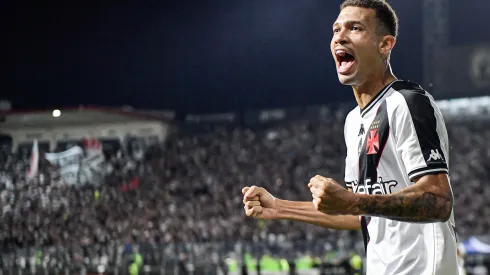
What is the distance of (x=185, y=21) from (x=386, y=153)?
17519mm

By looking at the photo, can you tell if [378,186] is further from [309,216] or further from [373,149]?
[309,216]

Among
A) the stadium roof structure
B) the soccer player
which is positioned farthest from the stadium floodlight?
the soccer player

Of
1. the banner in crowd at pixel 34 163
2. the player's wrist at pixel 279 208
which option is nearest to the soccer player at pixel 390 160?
the player's wrist at pixel 279 208

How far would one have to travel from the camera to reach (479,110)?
20.7 m

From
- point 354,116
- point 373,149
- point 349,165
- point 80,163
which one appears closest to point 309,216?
point 349,165

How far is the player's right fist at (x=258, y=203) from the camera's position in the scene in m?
2.50

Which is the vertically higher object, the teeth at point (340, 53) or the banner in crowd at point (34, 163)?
the banner in crowd at point (34, 163)

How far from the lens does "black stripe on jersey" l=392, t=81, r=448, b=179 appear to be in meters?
2.01

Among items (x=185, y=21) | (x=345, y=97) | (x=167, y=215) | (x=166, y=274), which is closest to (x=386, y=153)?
(x=166, y=274)

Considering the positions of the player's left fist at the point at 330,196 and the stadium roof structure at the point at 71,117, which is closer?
the player's left fist at the point at 330,196

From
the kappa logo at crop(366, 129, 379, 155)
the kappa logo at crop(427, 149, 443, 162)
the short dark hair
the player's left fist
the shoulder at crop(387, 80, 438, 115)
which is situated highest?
the short dark hair

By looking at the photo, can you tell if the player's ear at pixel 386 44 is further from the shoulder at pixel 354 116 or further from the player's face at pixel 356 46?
the shoulder at pixel 354 116

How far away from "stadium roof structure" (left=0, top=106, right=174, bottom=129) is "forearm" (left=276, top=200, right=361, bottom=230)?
1080 cm

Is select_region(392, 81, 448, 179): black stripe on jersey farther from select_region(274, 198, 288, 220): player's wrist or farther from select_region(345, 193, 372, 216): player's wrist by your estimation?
select_region(274, 198, 288, 220): player's wrist
